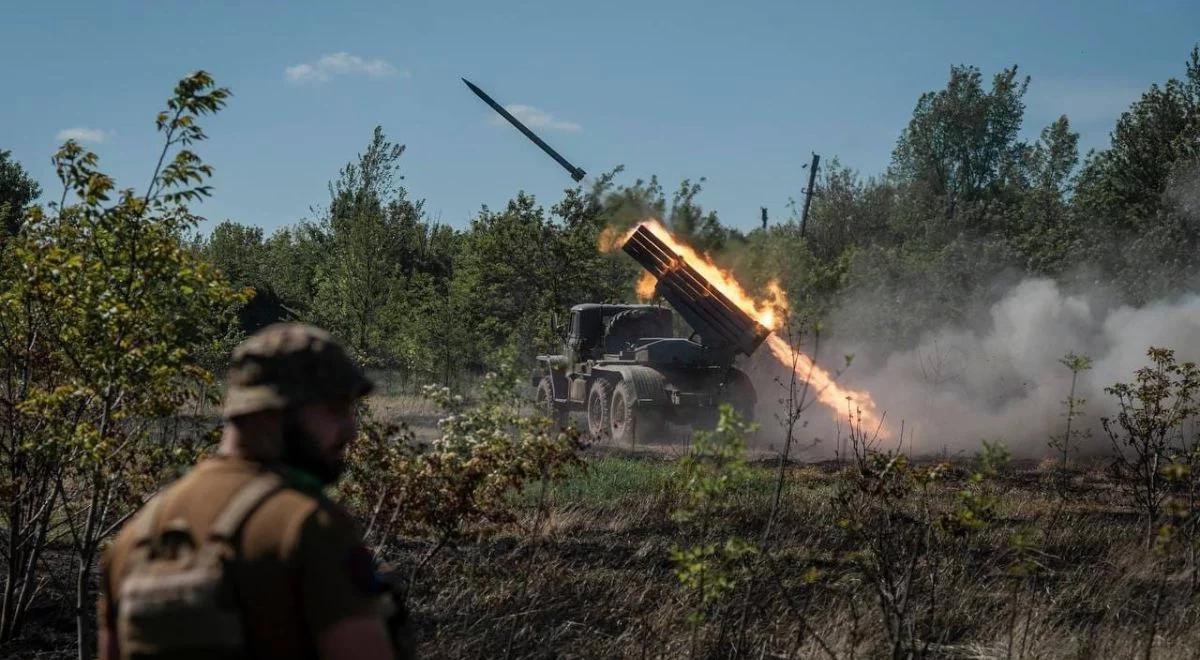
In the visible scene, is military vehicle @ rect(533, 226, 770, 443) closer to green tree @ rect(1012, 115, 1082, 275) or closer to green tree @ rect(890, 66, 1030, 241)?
green tree @ rect(1012, 115, 1082, 275)

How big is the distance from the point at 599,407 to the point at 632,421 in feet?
5.55

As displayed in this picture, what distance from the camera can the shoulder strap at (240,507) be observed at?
2.11 meters

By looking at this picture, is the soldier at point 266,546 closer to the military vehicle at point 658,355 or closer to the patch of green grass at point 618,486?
the patch of green grass at point 618,486

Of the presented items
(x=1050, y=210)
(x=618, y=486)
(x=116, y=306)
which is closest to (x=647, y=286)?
(x=618, y=486)

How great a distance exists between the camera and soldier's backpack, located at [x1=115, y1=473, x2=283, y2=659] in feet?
6.91

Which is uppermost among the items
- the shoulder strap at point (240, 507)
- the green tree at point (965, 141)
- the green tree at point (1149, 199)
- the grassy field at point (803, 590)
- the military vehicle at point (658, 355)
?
the green tree at point (965, 141)

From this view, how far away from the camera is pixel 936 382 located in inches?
846

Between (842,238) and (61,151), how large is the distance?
46.7 m

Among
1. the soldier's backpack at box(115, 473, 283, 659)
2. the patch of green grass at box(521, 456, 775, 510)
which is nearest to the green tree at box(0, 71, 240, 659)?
the soldier's backpack at box(115, 473, 283, 659)

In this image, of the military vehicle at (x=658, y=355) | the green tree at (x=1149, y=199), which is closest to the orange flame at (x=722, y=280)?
the military vehicle at (x=658, y=355)

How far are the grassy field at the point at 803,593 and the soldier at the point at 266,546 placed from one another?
3346 mm

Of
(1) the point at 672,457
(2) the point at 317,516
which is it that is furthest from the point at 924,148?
(2) the point at 317,516

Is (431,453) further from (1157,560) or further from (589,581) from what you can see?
(1157,560)

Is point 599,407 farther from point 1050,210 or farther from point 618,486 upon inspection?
point 1050,210
